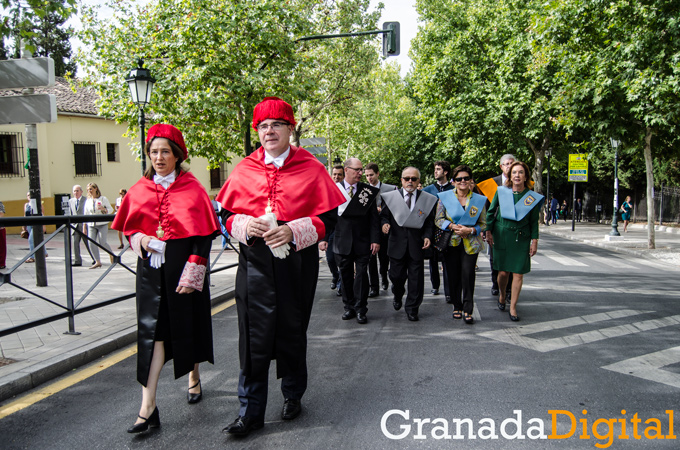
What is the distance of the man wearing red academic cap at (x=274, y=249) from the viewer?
3.53 metres

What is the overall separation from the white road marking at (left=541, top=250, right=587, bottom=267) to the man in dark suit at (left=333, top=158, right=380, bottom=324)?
7585 mm

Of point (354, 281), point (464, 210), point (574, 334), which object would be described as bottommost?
point (574, 334)

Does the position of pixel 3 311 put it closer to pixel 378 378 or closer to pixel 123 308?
pixel 123 308

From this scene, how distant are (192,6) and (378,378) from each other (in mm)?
12104

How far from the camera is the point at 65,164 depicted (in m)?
24.0

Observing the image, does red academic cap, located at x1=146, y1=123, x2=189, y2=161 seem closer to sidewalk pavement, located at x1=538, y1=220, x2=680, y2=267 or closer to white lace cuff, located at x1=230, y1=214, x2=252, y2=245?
white lace cuff, located at x1=230, y1=214, x2=252, y2=245

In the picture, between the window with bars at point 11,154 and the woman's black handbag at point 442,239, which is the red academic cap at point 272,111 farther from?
the window with bars at point 11,154

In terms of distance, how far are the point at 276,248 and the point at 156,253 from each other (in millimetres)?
838

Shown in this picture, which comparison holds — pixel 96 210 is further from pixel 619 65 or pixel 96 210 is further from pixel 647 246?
pixel 647 246

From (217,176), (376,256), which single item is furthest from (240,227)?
(217,176)

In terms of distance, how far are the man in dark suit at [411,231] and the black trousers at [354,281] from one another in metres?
0.41

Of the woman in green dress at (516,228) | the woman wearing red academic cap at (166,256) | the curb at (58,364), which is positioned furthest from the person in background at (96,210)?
the woman wearing red academic cap at (166,256)

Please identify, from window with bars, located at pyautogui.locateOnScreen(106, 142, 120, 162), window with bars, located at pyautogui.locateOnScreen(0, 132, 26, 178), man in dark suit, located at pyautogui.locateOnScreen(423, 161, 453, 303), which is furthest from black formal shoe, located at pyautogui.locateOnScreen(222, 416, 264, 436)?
window with bars, located at pyautogui.locateOnScreen(106, 142, 120, 162)

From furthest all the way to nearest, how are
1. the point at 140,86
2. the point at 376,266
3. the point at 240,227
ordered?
the point at 140,86, the point at 376,266, the point at 240,227
